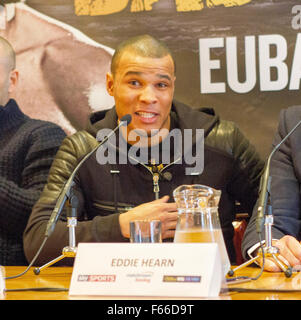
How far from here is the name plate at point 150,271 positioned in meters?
1.10

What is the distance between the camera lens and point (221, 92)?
272cm

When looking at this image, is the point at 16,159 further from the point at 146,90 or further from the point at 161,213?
the point at 161,213

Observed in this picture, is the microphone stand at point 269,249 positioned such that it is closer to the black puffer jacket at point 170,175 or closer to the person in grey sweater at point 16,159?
the black puffer jacket at point 170,175

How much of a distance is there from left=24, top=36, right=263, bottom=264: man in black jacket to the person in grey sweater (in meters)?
0.35

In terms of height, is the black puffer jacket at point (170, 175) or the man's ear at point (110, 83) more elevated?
the man's ear at point (110, 83)

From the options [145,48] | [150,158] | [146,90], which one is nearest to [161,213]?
[150,158]

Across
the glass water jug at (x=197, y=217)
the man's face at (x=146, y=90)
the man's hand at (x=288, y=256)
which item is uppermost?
the man's face at (x=146, y=90)

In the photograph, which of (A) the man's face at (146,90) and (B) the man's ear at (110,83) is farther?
(B) the man's ear at (110,83)

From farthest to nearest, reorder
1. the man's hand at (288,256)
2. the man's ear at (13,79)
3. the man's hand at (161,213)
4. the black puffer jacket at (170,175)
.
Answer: the man's ear at (13,79), the black puffer jacket at (170,175), the man's hand at (161,213), the man's hand at (288,256)

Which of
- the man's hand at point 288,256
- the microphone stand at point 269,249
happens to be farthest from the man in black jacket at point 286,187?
the microphone stand at point 269,249

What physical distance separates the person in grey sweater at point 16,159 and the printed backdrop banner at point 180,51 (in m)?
0.06
